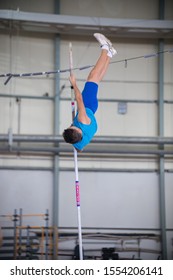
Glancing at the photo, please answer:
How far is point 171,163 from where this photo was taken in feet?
25.8

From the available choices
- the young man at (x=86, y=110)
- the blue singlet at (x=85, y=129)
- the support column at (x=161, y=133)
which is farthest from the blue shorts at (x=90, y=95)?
the support column at (x=161, y=133)

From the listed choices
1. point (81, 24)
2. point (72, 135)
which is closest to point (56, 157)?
point (81, 24)

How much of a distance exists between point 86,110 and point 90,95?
5.4 inches

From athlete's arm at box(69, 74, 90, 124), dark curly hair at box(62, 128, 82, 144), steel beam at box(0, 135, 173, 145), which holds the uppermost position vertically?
steel beam at box(0, 135, 173, 145)

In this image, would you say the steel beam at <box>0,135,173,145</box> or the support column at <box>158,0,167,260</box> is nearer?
the steel beam at <box>0,135,173,145</box>

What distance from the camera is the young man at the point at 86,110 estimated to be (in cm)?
399

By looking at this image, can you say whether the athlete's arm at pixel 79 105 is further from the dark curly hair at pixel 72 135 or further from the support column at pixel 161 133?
the support column at pixel 161 133

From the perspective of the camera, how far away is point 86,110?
4.28 meters

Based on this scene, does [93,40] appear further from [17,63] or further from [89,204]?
[89,204]

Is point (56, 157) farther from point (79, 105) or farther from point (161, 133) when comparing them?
point (79, 105)

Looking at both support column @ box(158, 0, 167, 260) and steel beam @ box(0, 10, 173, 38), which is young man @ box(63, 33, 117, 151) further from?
support column @ box(158, 0, 167, 260)

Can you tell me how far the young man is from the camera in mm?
3988

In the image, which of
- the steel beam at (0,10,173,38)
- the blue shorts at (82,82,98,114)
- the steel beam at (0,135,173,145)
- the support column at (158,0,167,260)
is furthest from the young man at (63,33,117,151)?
the support column at (158,0,167,260)
